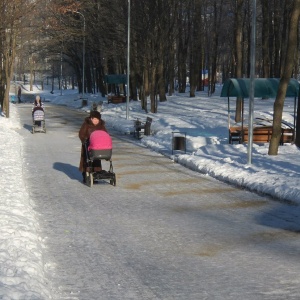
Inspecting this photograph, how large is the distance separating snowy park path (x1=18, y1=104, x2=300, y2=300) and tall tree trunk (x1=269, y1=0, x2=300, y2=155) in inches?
141

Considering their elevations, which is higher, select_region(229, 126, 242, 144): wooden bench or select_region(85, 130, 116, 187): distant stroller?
select_region(85, 130, 116, 187): distant stroller

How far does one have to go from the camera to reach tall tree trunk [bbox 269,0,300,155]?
17.8m

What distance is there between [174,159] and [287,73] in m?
4.32

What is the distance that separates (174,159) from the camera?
19.9 metres

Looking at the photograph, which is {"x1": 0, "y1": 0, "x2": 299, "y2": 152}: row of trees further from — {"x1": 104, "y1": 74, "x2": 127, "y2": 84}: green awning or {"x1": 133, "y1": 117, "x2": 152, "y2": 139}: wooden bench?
{"x1": 133, "y1": 117, "x2": 152, "y2": 139}: wooden bench

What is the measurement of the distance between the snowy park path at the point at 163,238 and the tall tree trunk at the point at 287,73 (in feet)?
11.7

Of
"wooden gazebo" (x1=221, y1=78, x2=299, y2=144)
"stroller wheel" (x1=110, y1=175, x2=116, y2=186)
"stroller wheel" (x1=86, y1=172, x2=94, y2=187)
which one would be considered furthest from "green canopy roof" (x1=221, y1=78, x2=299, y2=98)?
"stroller wheel" (x1=86, y1=172, x2=94, y2=187)

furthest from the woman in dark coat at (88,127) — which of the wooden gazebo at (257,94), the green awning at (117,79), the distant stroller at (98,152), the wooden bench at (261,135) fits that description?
the green awning at (117,79)

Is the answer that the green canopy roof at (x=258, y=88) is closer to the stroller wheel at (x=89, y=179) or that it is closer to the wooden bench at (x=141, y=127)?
the wooden bench at (x=141, y=127)

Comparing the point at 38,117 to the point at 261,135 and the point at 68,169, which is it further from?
the point at 68,169

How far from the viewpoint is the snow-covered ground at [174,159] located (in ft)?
23.0

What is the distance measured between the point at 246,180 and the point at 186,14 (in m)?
47.3

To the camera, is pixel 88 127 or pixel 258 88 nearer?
pixel 88 127

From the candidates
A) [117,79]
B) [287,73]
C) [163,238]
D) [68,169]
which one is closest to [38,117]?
[68,169]
